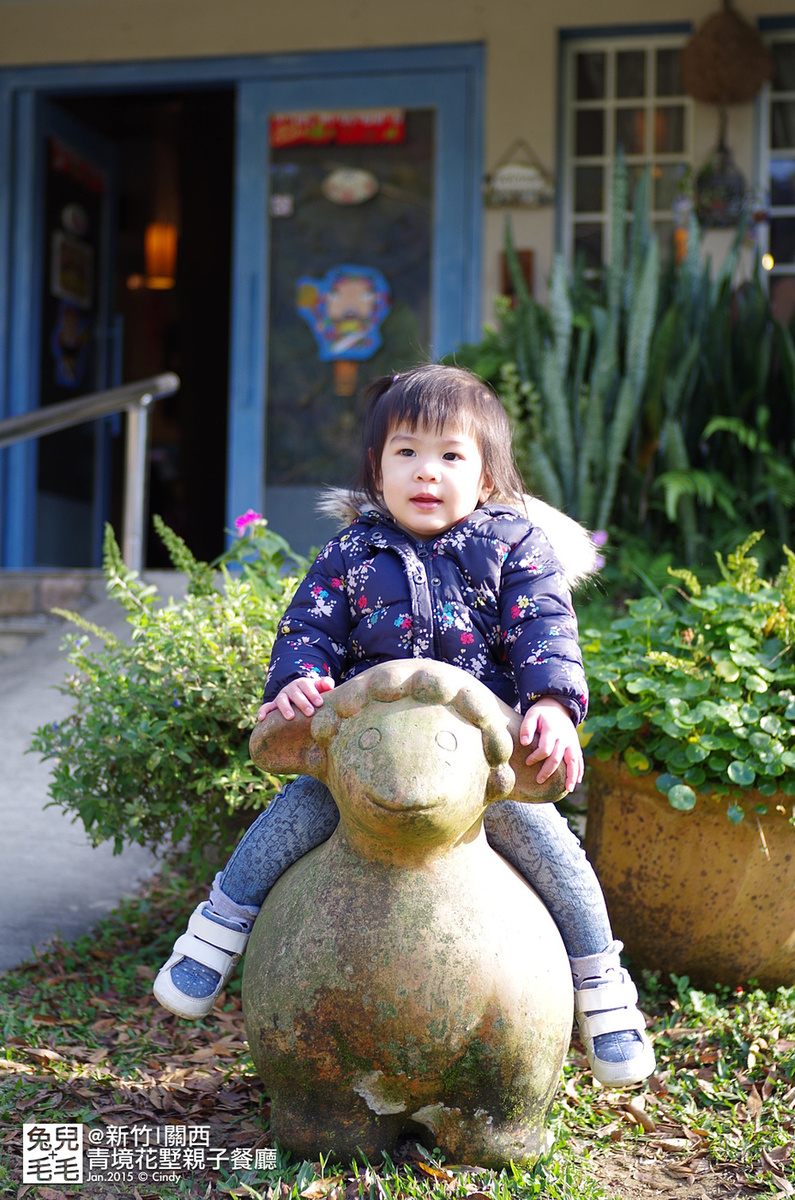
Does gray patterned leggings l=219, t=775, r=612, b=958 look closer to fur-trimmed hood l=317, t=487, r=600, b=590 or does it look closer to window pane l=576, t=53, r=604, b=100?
fur-trimmed hood l=317, t=487, r=600, b=590

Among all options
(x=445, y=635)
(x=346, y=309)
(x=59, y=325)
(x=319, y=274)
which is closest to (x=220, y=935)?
(x=445, y=635)

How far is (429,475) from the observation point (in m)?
2.07

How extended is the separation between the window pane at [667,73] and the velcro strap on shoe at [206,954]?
553cm

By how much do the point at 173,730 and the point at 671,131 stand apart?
15.7 ft

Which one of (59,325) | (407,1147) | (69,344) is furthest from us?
(69,344)

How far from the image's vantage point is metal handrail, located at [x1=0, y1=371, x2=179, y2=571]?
525 cm

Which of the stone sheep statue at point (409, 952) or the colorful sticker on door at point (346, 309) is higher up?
the colorful sticker on door at point (346, 309)

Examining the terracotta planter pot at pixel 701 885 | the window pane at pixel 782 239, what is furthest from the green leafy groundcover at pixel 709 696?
the window pane at pixel 782 239

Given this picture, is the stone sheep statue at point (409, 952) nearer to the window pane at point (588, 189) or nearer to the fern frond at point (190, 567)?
the fern frond at point (190, 567)

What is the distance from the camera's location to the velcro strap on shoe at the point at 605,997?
6.33 feet

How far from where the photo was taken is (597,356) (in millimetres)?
4797

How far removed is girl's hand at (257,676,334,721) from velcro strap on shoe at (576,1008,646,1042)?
2.32ft

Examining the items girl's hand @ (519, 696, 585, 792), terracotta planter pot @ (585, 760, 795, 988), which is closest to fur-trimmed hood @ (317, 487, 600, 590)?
girl's hand @ (519, 696, 585, 792)

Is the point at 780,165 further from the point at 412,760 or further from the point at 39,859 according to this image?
the point at 412,760
